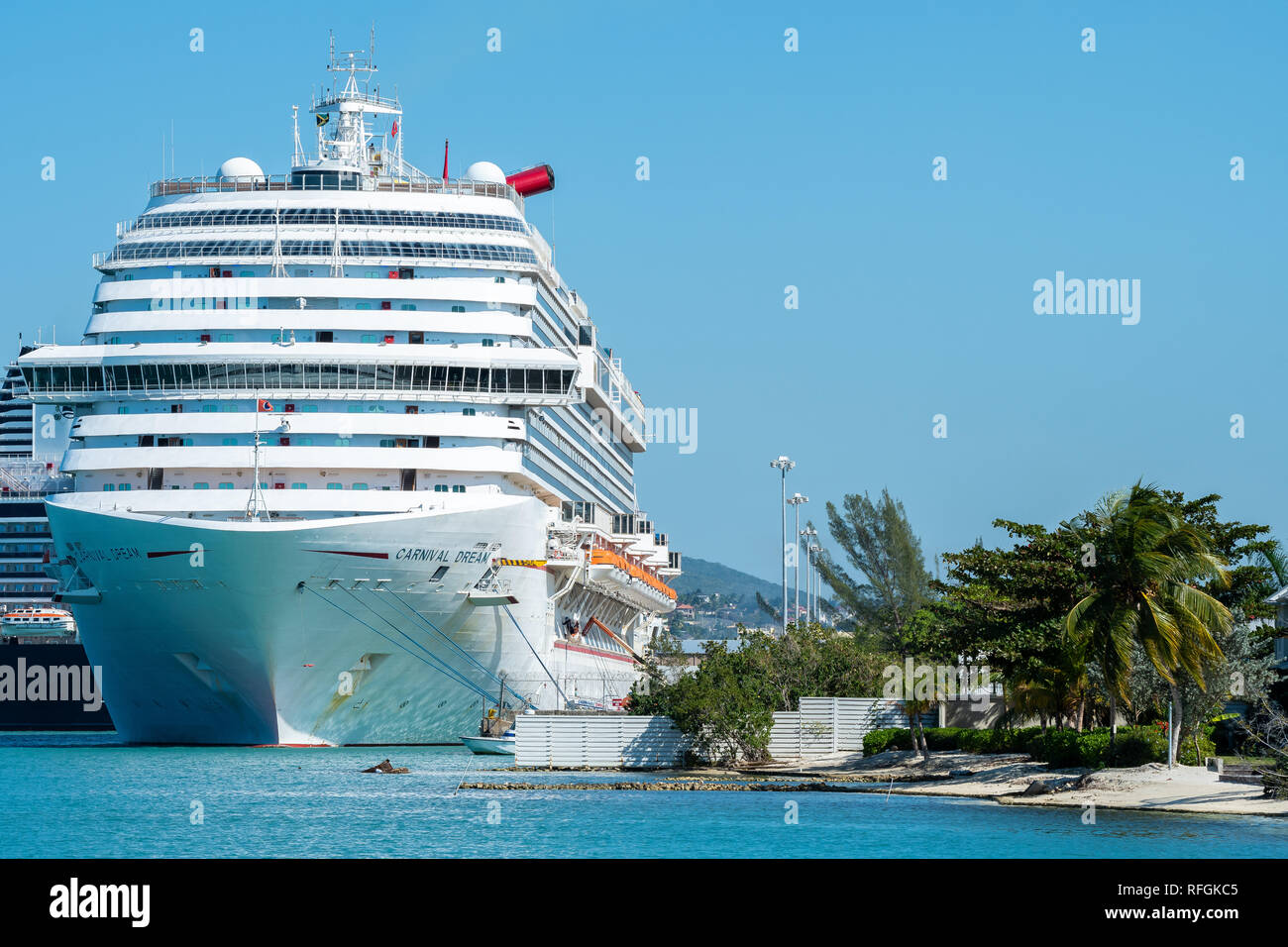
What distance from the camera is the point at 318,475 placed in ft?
161

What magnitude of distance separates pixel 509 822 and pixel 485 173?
137ft

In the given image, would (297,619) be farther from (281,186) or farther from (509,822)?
(281,186)

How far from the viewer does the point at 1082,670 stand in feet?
120

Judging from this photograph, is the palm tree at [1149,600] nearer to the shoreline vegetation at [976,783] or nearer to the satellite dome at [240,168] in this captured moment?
the shoreline vegetation at [976,783]

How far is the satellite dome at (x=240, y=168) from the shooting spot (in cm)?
6009

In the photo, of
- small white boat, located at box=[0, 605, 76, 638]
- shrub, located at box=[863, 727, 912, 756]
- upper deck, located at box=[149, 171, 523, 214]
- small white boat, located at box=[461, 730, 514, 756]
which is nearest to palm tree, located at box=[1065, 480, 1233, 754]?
shrub, located at box=[863, 727, 912, 756]

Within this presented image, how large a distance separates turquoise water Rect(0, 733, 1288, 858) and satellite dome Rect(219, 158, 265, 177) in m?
25.7

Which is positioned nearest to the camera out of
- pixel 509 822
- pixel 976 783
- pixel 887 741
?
pixel 509 822

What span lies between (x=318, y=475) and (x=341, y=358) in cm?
381

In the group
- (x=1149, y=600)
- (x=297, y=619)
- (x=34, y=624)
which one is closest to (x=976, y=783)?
(x=1149, y=600)

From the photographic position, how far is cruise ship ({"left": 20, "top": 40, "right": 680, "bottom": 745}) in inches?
1769

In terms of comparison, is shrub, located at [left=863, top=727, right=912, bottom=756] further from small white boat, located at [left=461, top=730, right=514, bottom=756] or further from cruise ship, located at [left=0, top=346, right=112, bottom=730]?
cruise ship, located at [left=0, top=346, right=112, bottom=730]

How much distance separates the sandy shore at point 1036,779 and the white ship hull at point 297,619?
10.2m
